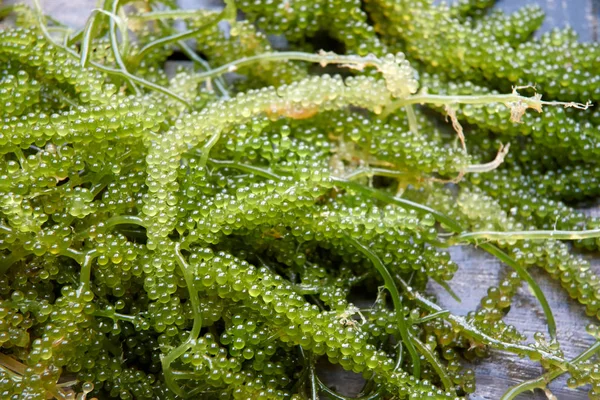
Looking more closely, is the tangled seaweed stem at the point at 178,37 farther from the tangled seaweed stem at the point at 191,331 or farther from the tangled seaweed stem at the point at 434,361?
the tangled seaweed stem at the point at 434,361

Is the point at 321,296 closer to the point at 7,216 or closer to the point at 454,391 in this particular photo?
the point at 454,391

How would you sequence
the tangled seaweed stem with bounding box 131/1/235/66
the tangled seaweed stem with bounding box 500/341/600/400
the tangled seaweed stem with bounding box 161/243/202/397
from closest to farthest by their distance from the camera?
the tangled seaweed stem with bounding box 161/243/202/397 → the tangled seaweed stem with bounding box 500/341/600/400 → the tangled seaweed stem with bounding box 131/1/235/66

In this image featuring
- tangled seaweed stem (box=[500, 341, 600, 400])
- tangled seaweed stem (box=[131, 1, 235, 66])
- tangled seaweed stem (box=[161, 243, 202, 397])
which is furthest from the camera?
tangled seaweed stem (box=[131, 1, 235, 66])

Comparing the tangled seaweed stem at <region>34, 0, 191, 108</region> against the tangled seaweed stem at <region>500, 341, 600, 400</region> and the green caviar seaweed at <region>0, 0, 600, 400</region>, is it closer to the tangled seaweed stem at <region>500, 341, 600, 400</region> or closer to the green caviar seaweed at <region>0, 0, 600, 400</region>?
the green caviar seaweed at <region>0, 0, 600, 400</region>

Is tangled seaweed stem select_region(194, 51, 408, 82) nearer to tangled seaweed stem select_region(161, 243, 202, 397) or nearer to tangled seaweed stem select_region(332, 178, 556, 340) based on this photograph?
tangled seaweed stem select_region(332, 178, 556, 340)

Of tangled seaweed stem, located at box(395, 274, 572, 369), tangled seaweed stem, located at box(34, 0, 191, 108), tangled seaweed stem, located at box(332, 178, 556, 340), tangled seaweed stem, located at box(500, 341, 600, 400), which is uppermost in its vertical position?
tangled seaweed stem, located at box(34, 0, 191, 108)

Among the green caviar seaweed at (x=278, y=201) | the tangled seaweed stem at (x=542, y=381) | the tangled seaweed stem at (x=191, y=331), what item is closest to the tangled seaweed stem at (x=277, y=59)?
the green caviar seaweed at (x=278, y=201)

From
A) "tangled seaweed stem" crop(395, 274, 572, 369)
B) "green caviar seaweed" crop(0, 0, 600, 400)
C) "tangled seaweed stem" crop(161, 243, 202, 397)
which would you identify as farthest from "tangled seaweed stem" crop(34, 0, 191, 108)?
"tangled seaweed stem" crop(395, 274, 572, 369)

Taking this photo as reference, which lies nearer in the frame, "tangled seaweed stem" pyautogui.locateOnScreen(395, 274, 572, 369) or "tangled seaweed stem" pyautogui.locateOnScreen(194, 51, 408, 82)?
"tangled seaweed stem" pyautogui.locateOnScreen(395, 274, 572, 369)

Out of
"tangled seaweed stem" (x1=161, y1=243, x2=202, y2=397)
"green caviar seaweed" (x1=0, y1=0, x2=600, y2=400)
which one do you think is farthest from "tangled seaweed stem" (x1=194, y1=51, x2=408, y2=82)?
"tangled seaweed stem" (x1=161, y1=243, x2=202, y2=397)

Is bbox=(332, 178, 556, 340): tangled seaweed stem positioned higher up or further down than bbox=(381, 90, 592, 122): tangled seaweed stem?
further down
